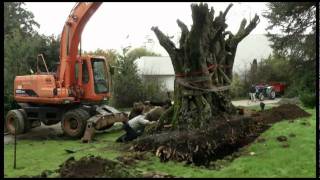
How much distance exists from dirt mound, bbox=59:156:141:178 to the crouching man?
176 inches

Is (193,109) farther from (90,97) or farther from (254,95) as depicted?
(254,95)

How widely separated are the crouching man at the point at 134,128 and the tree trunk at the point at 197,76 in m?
1.29

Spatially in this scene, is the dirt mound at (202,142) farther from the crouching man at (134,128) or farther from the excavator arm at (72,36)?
the excavator arm at (72,36)

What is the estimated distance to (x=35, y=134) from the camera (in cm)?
1781

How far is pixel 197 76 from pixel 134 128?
248 cm

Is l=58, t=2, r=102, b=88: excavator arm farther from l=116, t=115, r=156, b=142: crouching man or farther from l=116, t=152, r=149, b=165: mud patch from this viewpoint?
l=116, t=152, r=149, b=165: mud patch

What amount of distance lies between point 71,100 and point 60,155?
465cm

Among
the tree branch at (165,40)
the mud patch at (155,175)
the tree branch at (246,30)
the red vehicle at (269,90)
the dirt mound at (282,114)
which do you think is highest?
the tree branch at (246,30)

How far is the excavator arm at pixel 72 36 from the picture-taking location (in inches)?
671

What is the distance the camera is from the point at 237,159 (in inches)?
423

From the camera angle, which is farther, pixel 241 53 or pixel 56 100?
pixel 241 53

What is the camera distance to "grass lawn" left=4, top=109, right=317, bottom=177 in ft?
31.4

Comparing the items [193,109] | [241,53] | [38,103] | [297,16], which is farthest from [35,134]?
[241,53]

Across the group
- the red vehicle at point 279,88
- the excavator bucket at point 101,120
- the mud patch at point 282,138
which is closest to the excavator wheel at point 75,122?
the excavator bucket at point 101,120
